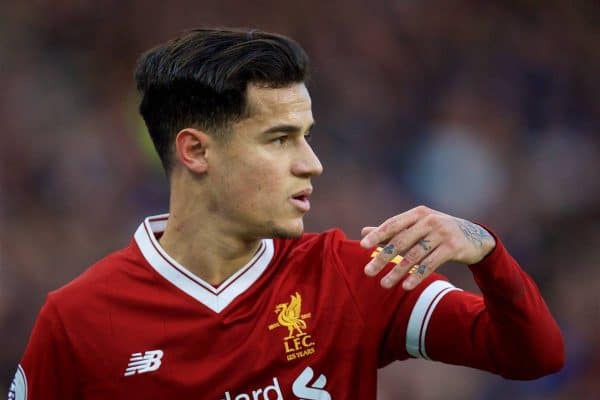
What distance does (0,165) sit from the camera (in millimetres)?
6426

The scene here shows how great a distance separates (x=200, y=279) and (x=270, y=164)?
436 millimetres

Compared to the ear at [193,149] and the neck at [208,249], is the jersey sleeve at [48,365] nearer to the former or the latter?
the neck at [208,249]

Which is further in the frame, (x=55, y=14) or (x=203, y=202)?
(x=55, y=14)

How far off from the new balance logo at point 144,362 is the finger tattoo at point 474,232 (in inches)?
37.9

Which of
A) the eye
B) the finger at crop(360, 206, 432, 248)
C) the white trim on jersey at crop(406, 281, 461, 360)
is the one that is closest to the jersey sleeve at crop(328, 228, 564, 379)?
the white trim on jersey at crop(406, 281, 461, 360)

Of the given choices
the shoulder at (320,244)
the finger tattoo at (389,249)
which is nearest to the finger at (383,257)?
the finger tattoo at (389,249)

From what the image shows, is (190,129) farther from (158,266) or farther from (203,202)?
(158,266)

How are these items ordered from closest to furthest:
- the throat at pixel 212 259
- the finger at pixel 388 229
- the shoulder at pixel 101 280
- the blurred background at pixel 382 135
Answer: the finger at pixel 388 229 → the shoulder at pixel 101 280 → the throat at pixel 212 259 → the blurred background at pixel 382 135

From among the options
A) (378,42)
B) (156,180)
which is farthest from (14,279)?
(378,42)

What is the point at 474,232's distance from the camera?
2.54 metres

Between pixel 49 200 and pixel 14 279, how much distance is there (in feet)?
1.87

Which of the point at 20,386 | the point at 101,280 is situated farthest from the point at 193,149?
the point at 20,386

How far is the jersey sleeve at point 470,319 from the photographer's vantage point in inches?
100

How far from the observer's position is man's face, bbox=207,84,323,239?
2.87 m
